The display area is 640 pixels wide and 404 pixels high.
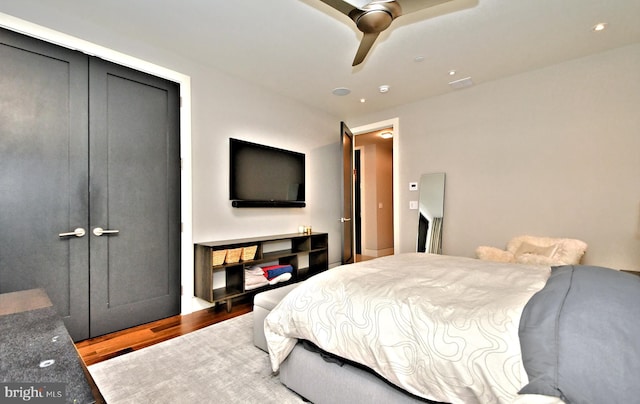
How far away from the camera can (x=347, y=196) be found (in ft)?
15.4

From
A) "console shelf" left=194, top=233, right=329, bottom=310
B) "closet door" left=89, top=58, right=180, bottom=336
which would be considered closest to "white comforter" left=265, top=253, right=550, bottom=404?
"console shelf" left=194, top=233, right=329, bottom=310

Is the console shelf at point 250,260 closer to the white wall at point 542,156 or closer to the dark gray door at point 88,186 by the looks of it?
the dark gray door at point 88,186

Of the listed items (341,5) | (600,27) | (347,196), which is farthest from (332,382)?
(600,27)

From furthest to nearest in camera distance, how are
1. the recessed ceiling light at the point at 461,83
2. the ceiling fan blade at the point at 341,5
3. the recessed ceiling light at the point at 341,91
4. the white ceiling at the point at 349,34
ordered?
the recessed ceiling light at the point at 341,91 < the recessed ceiling light at the point at 461,83 < the white ceiling at the point at 349,34 < the ceiling fan blade at the point at 341,5

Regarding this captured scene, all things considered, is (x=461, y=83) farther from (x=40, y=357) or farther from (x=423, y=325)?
(x=40, y=357)

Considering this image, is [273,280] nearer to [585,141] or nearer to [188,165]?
[188,165]

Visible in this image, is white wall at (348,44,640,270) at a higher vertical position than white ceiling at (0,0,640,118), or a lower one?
lower

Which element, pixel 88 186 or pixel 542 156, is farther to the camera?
pixel 542 156

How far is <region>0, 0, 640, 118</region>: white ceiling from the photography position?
2357 millimetres

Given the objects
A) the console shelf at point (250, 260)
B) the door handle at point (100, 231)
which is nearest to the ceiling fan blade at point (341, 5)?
the console shelf at point (250, 260)

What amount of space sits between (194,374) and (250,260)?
152 centimetres

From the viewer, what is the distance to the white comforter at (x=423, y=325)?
1028 mm

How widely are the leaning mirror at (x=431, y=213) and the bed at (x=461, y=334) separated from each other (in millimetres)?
2383

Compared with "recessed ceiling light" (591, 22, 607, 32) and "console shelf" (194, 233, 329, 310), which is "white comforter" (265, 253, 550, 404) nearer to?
"console shelf" (194, 233, 329, 310)
